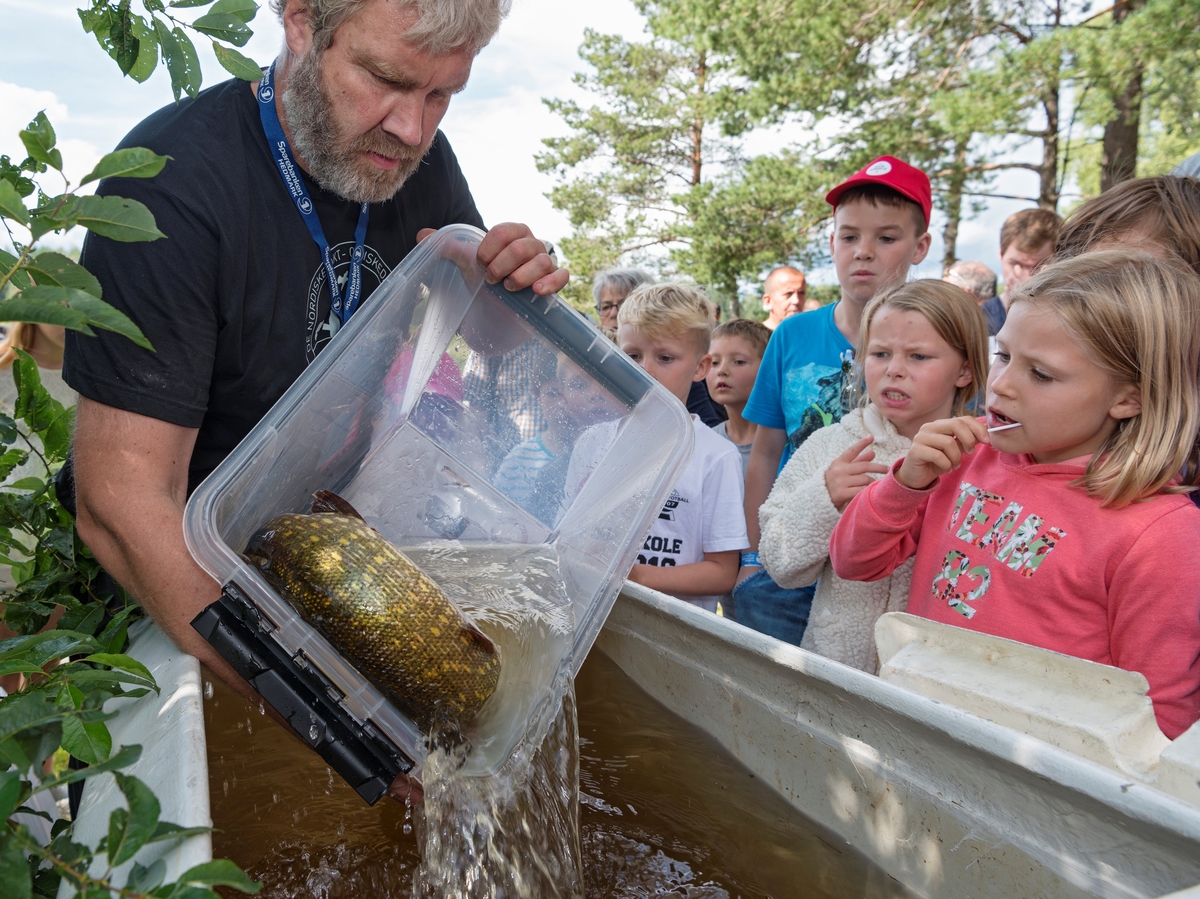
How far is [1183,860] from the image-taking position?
96 centimetres

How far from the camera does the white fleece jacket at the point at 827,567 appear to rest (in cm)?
218

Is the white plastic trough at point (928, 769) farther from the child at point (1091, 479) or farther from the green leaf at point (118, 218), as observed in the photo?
the green leaf at point (118, 218)

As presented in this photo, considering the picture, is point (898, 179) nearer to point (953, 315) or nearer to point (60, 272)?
point (953, 315)

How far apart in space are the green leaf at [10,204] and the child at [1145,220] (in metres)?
1.99

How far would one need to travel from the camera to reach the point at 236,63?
45.3 inches

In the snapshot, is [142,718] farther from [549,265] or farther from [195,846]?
[549,265]

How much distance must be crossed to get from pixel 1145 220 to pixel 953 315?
470 mm

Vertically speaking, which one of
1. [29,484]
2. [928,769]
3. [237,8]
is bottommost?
[29,484]

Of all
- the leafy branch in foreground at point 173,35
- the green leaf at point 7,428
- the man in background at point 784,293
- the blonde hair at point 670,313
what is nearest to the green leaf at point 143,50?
the leafy branch in foreground at point 173,35

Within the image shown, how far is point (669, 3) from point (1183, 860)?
1437 cm

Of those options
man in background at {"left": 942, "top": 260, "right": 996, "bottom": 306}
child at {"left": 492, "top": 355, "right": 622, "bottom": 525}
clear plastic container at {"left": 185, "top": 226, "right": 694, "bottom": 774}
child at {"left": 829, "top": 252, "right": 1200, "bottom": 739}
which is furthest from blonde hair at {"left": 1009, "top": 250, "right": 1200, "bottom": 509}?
→ man in background at {"left": 942, "top": 260, "right": 996, "bottom": 306}

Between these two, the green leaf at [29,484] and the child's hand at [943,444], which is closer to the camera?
the child's hand at [943,444]

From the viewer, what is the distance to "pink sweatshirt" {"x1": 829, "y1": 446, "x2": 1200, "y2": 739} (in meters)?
1.48

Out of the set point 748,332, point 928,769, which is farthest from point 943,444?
point 748,332
